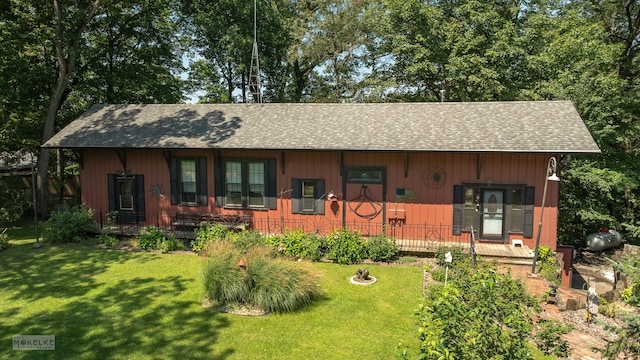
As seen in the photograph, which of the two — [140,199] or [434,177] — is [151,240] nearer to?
[140,199]

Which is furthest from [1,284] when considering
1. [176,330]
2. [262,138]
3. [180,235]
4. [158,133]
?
[262,138]

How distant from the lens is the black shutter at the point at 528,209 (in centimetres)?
1262

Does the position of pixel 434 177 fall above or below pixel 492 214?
above

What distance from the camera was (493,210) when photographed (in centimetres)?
1305

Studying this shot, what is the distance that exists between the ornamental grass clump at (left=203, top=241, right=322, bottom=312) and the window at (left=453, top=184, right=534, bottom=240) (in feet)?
21.4

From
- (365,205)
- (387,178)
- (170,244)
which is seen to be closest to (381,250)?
(365,205)

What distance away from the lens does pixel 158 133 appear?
15.7 m

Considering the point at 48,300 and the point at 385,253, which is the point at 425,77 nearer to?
the point at 385,253

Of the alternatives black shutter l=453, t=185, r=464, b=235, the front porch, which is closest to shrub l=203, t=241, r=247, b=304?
the front porch

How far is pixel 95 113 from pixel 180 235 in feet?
26.3

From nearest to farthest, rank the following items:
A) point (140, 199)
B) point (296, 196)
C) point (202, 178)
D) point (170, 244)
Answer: point (170, 244) < point (296, 196) < point (202, 178) < point (140, 199)

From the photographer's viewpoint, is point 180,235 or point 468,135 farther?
point 180,235

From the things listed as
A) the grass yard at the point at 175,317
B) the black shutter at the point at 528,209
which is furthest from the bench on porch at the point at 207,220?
the black shutter at the point at 528,209

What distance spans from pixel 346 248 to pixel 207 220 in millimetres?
5773
